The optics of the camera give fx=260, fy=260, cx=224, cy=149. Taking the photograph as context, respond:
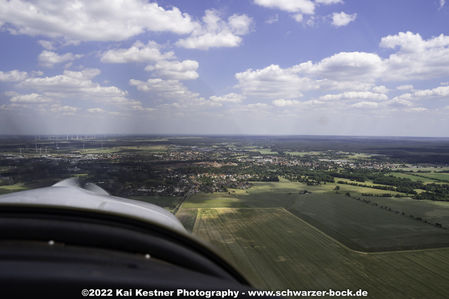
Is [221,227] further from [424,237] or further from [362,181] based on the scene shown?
[362,181]

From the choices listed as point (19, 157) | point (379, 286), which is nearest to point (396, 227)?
point (379, 286)

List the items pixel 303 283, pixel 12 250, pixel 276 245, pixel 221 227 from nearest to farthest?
pixel 12 250 < pixel 303 283 < pixel 276 245 < pixel 221 227

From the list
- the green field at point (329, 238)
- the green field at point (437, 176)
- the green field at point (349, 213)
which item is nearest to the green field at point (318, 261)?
the green field at point (329, 238)

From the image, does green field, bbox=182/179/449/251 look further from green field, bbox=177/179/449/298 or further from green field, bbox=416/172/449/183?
green field, bbox=416/172/449/183

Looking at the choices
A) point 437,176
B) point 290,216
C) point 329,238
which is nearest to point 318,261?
point 329,238

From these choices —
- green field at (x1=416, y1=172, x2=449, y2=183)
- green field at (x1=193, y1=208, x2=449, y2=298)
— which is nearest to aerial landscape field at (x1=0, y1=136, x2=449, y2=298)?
green field at (x1=193, y1=208, x2=449, y2=298)

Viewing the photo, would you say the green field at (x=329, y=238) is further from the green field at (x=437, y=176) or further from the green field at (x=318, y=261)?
the green field at (x=437, y=176)

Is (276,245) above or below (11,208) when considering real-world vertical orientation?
below

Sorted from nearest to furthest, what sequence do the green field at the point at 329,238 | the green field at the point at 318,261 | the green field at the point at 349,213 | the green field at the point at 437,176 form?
1. the green field at the point at 318,261
2. the green field at the point at 329,238
3. the green field at the point at 349,213
4. the green field at the point at 437,176
